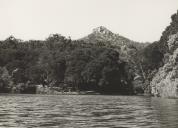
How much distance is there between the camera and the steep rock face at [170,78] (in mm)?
108075

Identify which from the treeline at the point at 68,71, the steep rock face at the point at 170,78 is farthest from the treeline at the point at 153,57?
the steep rock face at the point at 170,78

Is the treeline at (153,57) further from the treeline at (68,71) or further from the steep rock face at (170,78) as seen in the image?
the steep rock face at (170,78)

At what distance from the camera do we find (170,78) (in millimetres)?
→ 110250

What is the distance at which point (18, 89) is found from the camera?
142375mm

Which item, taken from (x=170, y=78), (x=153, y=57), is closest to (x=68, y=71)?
(x=153, y=57)

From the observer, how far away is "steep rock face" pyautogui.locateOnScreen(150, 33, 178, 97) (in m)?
108

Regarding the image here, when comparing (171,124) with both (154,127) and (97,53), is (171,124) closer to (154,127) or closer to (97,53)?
(154,127)

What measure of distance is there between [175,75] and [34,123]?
277ft

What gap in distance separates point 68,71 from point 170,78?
44.4 meters

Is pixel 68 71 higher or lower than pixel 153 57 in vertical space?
lower

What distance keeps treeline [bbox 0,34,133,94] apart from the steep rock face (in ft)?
65.3

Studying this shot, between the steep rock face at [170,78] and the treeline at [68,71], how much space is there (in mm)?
19892

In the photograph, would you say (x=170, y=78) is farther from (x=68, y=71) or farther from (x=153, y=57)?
(x=153, y=57)

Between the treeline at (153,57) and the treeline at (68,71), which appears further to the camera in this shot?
the treeline at (153,57)
